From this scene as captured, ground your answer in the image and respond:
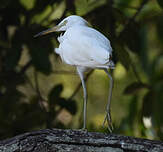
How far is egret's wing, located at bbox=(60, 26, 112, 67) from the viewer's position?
248 centimetres

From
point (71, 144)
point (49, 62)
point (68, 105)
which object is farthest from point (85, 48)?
point (68, 105)

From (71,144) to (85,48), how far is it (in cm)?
55

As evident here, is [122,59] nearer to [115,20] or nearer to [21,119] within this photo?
[115,20]

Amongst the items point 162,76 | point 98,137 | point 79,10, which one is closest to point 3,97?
point 79,10

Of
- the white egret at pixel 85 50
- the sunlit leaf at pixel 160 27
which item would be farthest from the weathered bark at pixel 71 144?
the sunlit leaf at pixel 160 27

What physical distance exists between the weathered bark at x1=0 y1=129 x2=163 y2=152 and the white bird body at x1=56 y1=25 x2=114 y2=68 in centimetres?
41

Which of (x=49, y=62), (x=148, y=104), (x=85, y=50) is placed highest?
(x=85, y=50)

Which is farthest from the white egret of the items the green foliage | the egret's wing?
the green foliage

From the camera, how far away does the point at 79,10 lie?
376 cm

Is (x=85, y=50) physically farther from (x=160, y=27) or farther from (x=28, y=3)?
(x=160, y=27)

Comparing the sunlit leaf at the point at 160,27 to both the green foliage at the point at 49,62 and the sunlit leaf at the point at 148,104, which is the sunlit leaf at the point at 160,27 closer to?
the green foliage at the point at 49,62

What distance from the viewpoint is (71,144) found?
237 centimetres

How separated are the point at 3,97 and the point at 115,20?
3.92 feet

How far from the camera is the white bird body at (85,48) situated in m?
2.47
